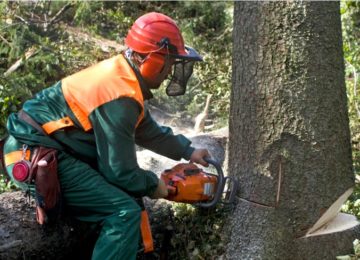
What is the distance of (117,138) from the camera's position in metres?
2.81

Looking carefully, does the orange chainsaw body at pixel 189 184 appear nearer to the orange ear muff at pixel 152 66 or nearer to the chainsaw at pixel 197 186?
the chainsaw at pixel 197 186

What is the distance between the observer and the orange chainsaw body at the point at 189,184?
3215 mm

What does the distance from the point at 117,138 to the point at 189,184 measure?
2.08 ft

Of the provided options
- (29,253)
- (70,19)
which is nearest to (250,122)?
(29,253)

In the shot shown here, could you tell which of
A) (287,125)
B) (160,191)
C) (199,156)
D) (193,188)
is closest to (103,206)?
(160,191)

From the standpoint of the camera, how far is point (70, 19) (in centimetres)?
941

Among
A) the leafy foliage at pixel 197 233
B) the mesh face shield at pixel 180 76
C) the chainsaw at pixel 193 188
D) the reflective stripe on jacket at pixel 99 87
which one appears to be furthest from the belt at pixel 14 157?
the leafy foliage at pixel 197 233

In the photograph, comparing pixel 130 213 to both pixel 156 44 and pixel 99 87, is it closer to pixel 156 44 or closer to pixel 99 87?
pixel 99 87

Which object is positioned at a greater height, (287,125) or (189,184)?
(287,125)

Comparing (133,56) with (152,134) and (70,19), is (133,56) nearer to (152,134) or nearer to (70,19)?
(152,134)

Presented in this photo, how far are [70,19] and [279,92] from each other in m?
7.11

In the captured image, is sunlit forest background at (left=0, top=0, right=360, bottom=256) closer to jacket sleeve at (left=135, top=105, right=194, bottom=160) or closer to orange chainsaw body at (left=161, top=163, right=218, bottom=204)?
jacket sleeve at (left=135, top=105, right=194, bottom=160)

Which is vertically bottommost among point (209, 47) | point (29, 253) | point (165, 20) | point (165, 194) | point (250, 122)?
Result: point (209, 47)

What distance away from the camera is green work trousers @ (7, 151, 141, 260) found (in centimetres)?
290
